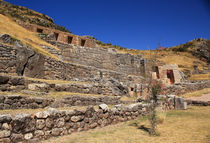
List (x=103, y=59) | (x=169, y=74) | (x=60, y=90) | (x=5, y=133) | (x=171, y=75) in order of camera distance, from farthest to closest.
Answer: (x=169, y=74) → (x=171, y=75) → (x=103, y=59) → (x=60, y=90) → (x=5, y=133)

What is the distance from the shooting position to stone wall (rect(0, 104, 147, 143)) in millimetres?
3926

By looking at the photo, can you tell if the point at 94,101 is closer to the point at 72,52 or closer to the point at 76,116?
the point at 76,116

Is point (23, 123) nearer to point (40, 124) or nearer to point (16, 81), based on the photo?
point (40, 124)

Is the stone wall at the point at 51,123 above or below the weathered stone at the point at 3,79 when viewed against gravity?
below

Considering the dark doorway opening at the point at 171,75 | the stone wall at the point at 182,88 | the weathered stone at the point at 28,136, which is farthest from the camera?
the dark doorway opening at the point at 171,75

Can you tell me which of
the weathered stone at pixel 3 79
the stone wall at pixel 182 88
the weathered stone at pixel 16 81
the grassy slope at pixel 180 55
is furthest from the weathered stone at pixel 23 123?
the grassy slope at pixel 180 55

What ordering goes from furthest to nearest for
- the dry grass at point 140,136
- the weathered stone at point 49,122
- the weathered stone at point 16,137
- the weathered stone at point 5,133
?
the dry grass at point 140,136 < the weathered stone at point 49,122 < the weathered stone at point 16,137 < the weathered stone at point 5,133

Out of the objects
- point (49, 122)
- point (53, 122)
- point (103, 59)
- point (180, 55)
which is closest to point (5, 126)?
point (49, 122)

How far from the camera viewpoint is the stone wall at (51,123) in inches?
155

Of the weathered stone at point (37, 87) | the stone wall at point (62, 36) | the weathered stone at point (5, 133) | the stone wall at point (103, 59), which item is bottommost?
the weathered stone at point (5, 133)

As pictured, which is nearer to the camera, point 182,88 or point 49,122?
point 49,122

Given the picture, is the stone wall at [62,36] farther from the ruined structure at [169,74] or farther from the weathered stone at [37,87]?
the weathered stone at [37,87]

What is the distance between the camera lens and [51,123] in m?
4.75

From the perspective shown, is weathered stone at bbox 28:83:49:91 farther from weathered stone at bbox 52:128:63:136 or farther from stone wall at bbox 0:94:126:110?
weathered stone at bbox 52:128:63:136
